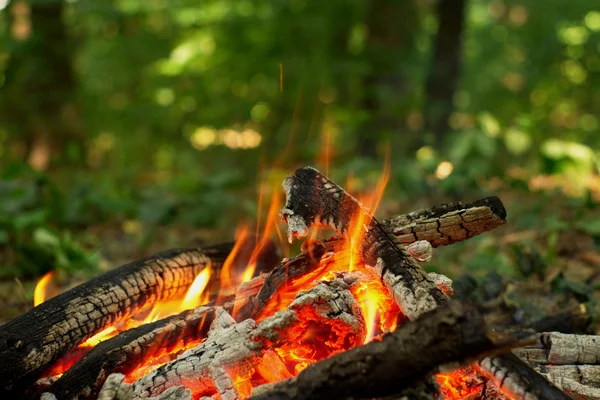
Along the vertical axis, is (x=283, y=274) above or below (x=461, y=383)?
above

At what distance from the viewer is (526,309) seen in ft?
12.4

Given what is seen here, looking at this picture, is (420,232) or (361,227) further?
(420,232)

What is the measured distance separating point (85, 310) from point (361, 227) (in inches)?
52.2

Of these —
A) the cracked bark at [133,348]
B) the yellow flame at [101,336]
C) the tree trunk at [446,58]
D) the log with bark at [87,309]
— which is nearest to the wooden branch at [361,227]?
the cracked bark at [133,348]

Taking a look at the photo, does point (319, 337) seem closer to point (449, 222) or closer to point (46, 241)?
point (449, 222)

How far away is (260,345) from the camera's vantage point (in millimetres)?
2410

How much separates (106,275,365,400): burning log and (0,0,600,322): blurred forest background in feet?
10.2

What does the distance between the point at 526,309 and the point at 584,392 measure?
128cm

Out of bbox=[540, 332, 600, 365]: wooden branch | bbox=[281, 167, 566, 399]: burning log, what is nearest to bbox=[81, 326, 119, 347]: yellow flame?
bbox=[281, 167, 566, 399]: burning log

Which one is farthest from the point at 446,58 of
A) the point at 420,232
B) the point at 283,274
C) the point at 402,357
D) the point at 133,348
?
the point at 402,357

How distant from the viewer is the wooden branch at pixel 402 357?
1929 mm

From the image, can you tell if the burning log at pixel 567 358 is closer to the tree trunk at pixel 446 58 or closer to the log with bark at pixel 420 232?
the log with bark at pixel 420 232

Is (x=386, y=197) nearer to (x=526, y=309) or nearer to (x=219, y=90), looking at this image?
(x=219, y=90)

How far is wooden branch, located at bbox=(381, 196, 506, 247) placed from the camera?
2760mm
